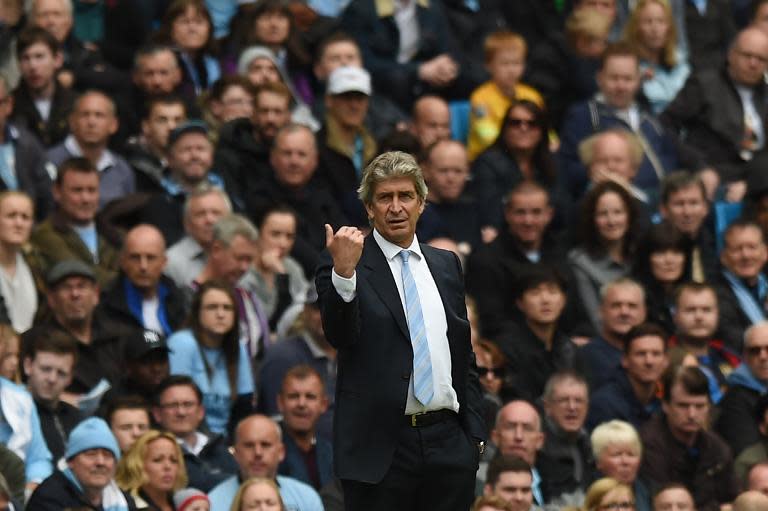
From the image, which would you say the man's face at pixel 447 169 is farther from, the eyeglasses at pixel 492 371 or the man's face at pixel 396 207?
the man's face at pixel 396 207

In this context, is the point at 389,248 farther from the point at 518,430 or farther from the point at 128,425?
the point at 518,430

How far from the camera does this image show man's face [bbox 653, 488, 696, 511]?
11219 mm

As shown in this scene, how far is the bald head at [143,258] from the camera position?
39.8 ft

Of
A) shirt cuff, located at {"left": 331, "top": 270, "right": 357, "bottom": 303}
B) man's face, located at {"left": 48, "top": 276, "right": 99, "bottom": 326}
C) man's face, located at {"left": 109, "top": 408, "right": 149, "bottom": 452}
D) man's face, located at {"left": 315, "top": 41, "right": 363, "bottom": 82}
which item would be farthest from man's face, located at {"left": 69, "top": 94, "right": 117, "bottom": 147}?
shirt cuff, located at {"left": 331, "top": 270, "right": 357, "bottom": 303}

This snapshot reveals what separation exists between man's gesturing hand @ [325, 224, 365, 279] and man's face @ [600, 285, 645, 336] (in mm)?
5700

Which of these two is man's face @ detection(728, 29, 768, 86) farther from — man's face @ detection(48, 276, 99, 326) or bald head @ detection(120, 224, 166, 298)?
man's face @ detection(48, 276, 99, 326)

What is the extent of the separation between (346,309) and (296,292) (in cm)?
558

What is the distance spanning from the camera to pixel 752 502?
423 inches

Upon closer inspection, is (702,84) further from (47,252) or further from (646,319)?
(47,252)

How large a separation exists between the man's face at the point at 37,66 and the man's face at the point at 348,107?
1907 mm

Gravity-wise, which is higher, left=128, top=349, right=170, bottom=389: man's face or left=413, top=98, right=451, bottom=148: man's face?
left=413, top=98, right=451, bottom=148: man's face

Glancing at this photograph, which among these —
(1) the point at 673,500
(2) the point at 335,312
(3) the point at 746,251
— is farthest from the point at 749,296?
(2) the point at 335,312

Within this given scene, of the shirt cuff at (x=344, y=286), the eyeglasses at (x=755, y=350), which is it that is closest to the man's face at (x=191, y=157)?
the eyeglasses at (x=755, y=350)

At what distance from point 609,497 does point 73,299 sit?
319 centimetres
